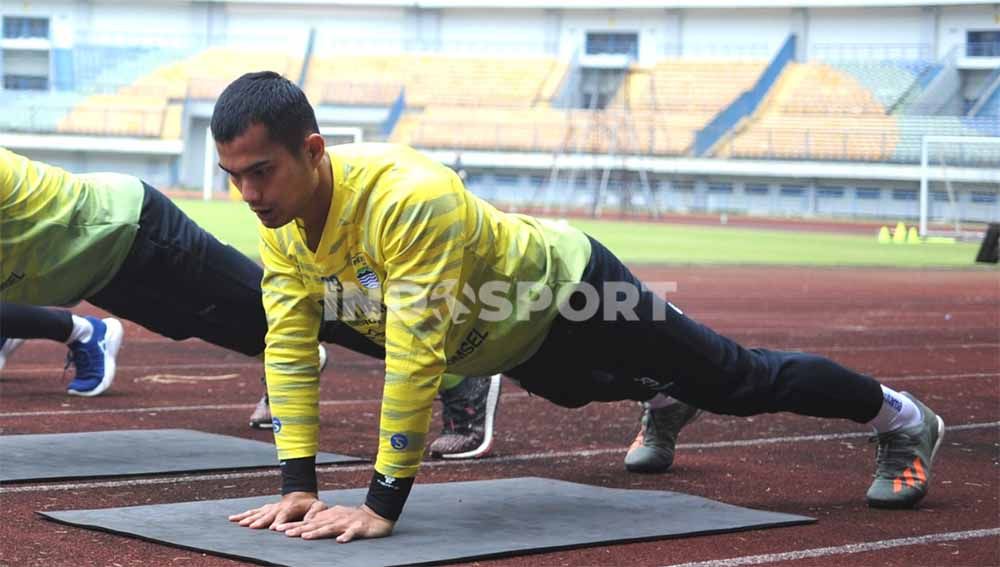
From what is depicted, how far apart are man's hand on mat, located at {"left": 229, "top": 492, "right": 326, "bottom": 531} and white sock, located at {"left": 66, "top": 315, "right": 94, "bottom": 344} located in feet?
11.7

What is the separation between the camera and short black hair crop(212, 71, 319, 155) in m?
3.82

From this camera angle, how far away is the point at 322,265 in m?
4.16

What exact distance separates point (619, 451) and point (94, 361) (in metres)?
2.85

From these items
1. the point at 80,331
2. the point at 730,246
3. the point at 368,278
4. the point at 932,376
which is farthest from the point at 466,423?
the point at 730,246

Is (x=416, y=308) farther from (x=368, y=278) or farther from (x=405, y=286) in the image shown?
(x=368, y=278)

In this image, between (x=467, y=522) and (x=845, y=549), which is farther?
(x=467, y=522)

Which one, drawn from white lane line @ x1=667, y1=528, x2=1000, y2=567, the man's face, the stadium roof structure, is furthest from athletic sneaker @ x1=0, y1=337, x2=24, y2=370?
the stadium roof structure

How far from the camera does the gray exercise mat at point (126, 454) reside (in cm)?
545

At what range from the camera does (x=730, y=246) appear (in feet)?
92.8

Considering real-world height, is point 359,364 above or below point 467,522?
below

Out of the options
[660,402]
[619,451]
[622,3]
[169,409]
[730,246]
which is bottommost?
[730,246]

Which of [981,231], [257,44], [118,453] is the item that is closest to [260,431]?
[118,453]

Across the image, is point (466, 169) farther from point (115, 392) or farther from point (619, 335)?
point (619, 335)

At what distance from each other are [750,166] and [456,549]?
43035mm
